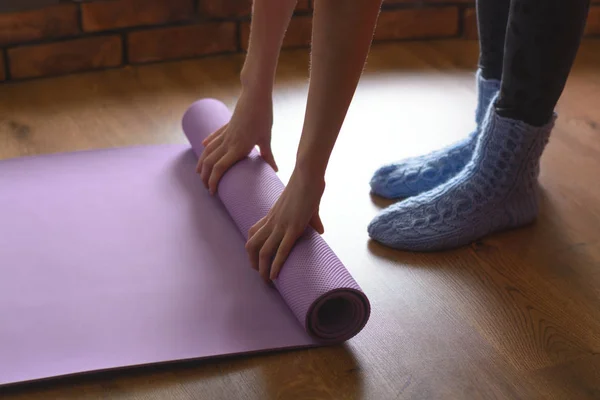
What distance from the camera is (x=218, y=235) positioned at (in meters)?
1.28

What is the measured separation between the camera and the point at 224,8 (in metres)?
2.00

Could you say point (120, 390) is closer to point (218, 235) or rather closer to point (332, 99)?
point (218, 235)

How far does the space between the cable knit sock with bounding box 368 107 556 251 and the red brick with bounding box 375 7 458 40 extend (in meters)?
0.83

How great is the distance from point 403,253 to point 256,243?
0.27 meters

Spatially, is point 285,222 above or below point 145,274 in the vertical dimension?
above

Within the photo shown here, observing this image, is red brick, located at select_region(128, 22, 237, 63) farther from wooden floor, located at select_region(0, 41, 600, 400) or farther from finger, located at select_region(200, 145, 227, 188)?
finger, located at select_region(200, 145, 227, 188)

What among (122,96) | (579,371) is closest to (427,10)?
A: (122,96)

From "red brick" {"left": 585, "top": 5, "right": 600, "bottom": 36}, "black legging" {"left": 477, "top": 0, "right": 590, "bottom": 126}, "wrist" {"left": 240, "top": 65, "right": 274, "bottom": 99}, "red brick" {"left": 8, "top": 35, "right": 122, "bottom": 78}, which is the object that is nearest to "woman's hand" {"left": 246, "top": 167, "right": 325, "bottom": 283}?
"wrist" {"left": 240, "top": 65, "right": 274, "bottom": 99}

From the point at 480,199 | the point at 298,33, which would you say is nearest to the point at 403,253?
the point at 480,199

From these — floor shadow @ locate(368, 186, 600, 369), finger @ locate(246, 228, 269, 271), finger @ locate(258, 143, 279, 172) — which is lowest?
floor shadow @ locate(368, 186, 600, 369)

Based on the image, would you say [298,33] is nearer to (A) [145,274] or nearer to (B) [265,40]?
(B) [265,40]

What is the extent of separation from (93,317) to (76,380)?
0.10 m

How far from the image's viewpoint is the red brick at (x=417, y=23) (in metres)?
2.11

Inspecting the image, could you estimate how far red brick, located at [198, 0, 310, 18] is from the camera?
1.99m
